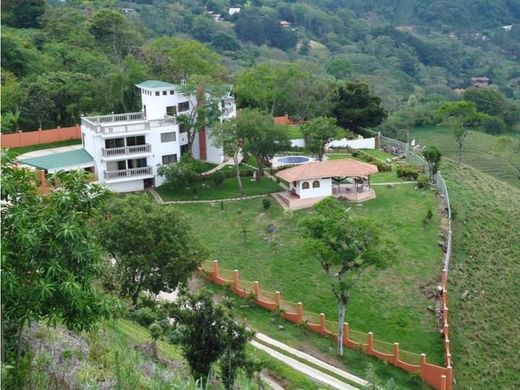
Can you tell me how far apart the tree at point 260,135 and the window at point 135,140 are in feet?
16.5

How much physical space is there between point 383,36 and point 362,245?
113m

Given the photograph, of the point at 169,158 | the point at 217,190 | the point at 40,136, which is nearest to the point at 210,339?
the point at 217,190

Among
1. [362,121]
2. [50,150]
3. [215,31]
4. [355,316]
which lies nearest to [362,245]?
[355,316]

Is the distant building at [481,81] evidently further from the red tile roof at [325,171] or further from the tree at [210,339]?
the tree at [210,339]

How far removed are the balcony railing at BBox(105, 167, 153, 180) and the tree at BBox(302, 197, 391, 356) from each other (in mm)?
14858

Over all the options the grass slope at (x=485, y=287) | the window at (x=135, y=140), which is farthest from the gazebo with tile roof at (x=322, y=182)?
the window at (x=135, y=140)

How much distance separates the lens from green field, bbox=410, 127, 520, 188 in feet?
186

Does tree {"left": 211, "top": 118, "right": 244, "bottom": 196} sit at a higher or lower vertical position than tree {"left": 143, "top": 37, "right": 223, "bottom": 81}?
lower

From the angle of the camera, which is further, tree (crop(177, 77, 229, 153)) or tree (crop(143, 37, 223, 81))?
tree (crop(143, 37, 223, 81))

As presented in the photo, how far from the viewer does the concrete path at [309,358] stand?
2239 cm

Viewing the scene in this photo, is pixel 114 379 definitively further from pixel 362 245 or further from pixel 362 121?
pixel 362 121

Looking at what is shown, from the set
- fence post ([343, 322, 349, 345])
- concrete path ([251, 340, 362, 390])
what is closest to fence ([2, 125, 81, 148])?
concrete path ([251, 340, 362, 390])

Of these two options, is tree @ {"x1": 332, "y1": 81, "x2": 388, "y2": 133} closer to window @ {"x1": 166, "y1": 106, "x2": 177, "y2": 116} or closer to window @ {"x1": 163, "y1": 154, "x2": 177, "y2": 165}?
window @ {"x1": 166, "y1": 106, "x2": 177, "y2": 116}

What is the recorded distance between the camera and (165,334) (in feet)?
57.8
